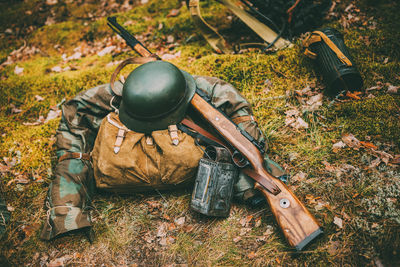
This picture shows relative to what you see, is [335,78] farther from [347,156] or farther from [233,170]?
[233,170]

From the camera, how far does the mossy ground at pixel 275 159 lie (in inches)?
94.7

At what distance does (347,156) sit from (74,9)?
634 centimetres

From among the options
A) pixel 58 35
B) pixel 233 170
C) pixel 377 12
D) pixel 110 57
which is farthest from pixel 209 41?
pixel 58 35

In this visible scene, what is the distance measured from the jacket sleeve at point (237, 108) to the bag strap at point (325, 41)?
128 centimetres

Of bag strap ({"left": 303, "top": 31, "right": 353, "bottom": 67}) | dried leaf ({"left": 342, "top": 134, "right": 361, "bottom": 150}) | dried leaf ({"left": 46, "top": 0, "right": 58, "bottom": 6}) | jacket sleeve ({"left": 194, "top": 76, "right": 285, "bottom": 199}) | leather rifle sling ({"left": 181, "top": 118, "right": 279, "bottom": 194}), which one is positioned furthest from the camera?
dried leaf ({"left": 46, "top": 0, "right": 58, "bottom": 6})

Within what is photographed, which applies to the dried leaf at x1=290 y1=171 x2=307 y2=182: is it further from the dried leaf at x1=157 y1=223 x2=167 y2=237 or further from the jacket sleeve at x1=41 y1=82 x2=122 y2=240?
the jacket sleeve at x1=41 y1=82 x2=122 y2=240

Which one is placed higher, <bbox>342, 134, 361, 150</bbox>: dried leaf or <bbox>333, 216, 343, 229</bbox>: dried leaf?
<bbox>342, 134, 361, 150</bbox>: dried leaf

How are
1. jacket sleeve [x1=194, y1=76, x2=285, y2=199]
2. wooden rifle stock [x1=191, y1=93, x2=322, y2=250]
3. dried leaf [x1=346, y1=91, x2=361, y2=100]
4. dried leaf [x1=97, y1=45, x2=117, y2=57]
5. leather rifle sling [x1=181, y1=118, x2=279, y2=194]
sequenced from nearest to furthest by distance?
1. wooden rifle stock [x1=191, y1=93, x2=322, y2=250]
2. leather rifle sling [x1=181, y1=118, x2=279, y2=194]
3. jacket sleeve [x1=194, y1=76, x2=285, y2=199]
4. dried leaf [x1=346, y1=91, x2=361, y2=100]
5. dried leaf [x1=97, y1=45, x2=117, y2=57]

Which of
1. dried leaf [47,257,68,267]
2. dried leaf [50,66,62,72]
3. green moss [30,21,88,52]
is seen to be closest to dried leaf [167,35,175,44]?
green moss [30,21,88,52]

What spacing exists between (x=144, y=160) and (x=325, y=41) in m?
2.82

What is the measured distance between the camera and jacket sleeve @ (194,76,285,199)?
276cm

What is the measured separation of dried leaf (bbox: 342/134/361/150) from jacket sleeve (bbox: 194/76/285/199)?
0.93 m

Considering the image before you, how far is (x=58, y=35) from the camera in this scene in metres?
5.23

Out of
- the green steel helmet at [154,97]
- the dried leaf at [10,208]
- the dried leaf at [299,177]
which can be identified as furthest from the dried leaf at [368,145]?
the dried leaf at [10,208]
